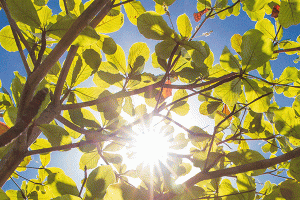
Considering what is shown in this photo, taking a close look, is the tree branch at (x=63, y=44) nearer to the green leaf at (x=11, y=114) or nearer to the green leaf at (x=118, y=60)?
the green leaf at (x=11, y=114)

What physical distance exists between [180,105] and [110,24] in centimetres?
74

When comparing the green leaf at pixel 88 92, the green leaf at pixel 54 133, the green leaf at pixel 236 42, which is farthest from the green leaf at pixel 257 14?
the green leaf at pixel 54 133

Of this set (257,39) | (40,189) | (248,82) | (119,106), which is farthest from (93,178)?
(257,39)

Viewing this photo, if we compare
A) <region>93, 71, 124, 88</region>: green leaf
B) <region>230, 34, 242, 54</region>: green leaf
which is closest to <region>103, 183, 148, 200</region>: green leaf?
<region>93, 71, 124, 88</region>: green leaf

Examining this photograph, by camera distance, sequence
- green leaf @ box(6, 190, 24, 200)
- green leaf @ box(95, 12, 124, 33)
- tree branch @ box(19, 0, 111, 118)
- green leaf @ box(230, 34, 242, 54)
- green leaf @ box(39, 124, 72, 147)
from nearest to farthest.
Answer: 1. tree branch @ box(19, 0, 111, 118)
2. green leaf @ box(39, 124, 72, 147)
3. green leaf @ box(95, 12, 124, 33)
4. green leaf @ box(230, 34, 242, 54)
5. green leaf @ box(6, 190, 24, 200)

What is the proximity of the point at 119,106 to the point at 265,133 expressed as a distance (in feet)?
3.60

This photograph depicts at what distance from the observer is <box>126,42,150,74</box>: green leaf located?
3.81 feet

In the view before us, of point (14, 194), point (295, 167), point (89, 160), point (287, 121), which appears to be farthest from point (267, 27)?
point (14, 194)

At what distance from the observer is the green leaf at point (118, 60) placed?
1179mm

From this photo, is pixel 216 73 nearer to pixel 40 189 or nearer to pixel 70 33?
pixel 70 33

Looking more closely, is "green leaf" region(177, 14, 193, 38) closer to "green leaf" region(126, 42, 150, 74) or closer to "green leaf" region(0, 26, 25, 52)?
"green leaf" region(126, 42, 150, 74)

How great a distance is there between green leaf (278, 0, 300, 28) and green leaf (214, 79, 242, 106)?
0.44m

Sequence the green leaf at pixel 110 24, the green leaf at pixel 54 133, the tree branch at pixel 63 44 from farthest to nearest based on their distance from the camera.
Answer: the green leaf at pixel 110 24
the green leaf at pixel 54 133
the tree branch at pixel 63 44

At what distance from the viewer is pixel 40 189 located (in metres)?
1.47
